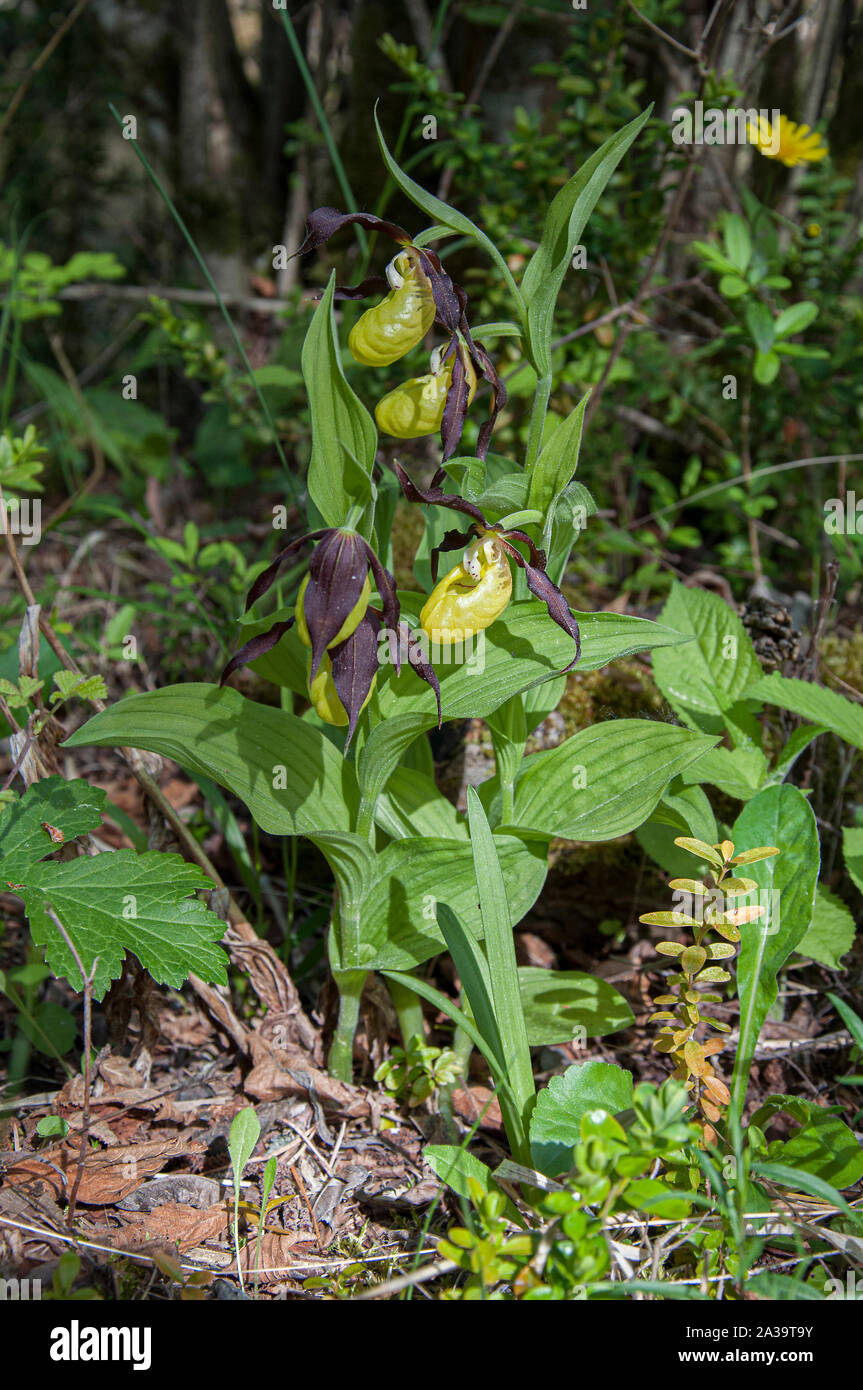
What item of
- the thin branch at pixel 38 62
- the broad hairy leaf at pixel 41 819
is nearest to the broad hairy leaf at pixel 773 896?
the broad hairy leaf at pixel 41 819

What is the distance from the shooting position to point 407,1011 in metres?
1.56

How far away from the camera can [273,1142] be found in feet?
4.71

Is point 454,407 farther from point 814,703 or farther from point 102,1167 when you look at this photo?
point 102,1167

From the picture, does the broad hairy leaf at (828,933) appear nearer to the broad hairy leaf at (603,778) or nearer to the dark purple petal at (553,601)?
the broad hairy leaf at (603,778)

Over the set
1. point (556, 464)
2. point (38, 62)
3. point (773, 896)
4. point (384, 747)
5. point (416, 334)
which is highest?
point (38, 62)

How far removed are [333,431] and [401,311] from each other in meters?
0.23

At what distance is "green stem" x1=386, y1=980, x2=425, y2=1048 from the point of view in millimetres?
1554

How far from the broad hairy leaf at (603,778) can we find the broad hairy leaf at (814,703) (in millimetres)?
227

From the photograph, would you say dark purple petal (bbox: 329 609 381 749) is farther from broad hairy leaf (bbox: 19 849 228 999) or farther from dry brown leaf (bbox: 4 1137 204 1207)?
dry brown leaf (bbox: 4 1137 204 1207)

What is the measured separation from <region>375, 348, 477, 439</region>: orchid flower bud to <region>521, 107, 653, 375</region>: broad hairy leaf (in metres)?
0.11

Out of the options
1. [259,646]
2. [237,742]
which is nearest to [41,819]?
[237,742]

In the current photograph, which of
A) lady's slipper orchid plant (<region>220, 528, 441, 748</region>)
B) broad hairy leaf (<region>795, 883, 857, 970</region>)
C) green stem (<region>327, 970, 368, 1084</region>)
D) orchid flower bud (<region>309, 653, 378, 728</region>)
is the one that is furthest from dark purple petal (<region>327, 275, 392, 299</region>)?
broad hairy leaf (<region>795, 883, 857, 970</region>)

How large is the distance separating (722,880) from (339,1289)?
0.73m
